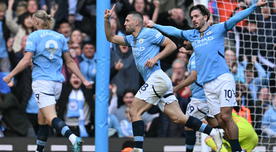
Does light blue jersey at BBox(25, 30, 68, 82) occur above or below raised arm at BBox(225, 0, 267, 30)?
below

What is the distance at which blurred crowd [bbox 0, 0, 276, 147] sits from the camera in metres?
14.2

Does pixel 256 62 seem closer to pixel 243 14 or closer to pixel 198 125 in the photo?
pixel 198 125

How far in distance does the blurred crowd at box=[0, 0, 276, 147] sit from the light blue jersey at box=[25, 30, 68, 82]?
10.2 ft

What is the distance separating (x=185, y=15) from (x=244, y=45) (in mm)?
1985

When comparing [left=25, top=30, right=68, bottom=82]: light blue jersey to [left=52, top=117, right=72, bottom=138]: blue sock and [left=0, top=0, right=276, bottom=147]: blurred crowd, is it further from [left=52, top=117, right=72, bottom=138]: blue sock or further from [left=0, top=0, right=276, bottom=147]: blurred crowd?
[left=0, top=0, right=276, bottom=147]: blurred crowd

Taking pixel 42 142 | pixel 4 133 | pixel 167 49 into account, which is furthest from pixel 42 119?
pixel 4 133

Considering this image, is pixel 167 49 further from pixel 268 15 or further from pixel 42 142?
pixel 268 15

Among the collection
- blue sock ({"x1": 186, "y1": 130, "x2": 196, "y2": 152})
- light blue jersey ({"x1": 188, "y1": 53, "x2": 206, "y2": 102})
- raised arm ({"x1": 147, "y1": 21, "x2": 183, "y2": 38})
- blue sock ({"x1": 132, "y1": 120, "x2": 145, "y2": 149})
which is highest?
raised arm ({"x1": 147, "y1": 21, "x2": 183, "y2": 38})

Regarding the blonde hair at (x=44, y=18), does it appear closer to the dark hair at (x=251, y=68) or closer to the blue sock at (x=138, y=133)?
the blue sock at (x=138, y=133)

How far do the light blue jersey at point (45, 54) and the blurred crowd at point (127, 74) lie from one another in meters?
3.11

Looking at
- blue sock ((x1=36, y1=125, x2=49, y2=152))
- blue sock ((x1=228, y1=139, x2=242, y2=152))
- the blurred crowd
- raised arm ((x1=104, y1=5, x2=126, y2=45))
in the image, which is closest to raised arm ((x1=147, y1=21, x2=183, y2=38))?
raised arm ((x1=104, y1=5, x2=126, y2=45))

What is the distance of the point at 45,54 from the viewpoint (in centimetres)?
1123

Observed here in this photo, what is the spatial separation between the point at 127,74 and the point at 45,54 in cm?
404

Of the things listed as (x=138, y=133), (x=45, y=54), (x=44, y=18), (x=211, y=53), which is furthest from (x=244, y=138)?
(x=44, y=18)
